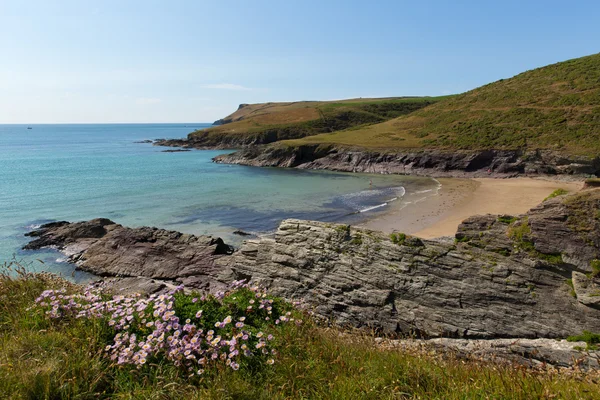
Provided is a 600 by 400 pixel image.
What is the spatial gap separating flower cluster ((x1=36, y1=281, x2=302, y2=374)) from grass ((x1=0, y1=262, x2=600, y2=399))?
16 centimetres

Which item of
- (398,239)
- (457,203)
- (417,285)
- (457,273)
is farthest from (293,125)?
(457,273)

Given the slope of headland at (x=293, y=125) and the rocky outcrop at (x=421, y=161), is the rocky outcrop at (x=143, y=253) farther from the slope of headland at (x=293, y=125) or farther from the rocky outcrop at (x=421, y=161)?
the slope of headland at (x=293, y=125)

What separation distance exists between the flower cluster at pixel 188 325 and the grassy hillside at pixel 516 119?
52.5 metres

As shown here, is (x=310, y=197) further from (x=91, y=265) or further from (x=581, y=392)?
(x=581, y=392)

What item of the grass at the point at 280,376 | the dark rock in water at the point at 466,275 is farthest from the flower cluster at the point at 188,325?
the dark rock in water at the point at 466,275

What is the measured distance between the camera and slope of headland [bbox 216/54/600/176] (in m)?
47.2

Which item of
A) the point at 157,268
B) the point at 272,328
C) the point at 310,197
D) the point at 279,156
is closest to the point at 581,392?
the point at 272,328

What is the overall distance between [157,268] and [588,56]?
99.8m

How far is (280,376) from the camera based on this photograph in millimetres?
4516

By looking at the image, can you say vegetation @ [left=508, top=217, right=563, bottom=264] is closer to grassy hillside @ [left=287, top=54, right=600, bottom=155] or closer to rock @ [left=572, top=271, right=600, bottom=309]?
rock @ [left=572, top=271, right=600, bottom=309]

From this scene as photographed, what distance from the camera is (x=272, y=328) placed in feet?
17.7

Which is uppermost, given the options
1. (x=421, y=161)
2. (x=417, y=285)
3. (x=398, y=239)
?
(x=421, y=161)

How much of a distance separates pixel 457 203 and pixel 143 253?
29.0 meters

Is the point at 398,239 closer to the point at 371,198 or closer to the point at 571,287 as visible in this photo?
the point at 571,287
